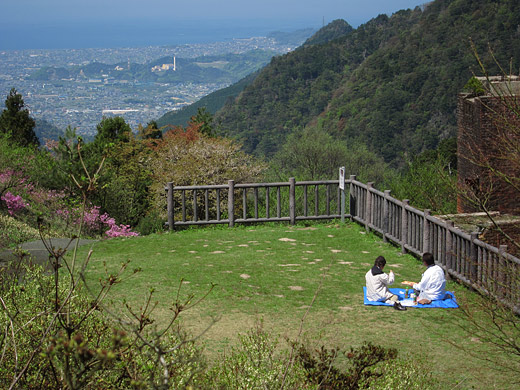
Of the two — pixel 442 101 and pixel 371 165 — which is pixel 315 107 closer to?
pixel 442 101

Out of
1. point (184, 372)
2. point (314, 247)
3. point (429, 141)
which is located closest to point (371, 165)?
point (429, 141)

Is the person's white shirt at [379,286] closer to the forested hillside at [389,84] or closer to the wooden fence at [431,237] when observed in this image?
the wooden fence at [431,237]

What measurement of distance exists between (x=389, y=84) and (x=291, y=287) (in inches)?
3023

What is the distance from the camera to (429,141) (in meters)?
72.3

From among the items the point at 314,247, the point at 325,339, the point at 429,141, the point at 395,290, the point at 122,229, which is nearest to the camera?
the point at 325,339

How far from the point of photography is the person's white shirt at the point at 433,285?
34.8 ft

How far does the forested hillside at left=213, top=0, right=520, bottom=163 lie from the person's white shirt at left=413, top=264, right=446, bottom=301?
165ft

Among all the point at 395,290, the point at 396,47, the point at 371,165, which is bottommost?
the point at 371,165

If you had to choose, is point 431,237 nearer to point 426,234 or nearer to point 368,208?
A: point 426,234

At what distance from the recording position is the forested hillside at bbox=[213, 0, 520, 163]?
75.4 meters

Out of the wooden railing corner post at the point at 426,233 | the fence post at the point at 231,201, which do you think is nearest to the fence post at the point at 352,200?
the fence post at the point at 231,201

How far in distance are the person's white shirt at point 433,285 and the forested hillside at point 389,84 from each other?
50291mm

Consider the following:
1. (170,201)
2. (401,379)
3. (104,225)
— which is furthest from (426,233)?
(104,225)

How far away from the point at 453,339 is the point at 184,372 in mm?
4573
